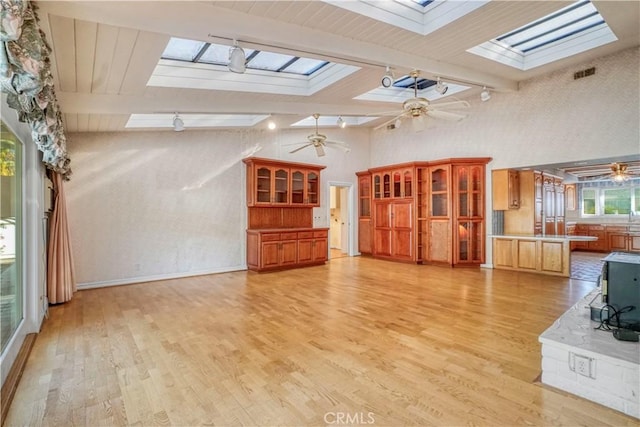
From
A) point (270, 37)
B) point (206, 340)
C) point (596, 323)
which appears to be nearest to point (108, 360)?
point (206, 340)

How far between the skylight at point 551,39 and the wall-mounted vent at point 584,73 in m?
0.79

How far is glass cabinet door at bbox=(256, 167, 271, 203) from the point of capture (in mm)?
6741

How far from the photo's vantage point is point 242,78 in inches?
166

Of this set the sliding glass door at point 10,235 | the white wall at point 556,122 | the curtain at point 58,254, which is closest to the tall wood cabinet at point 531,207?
the white wall at point 556,122

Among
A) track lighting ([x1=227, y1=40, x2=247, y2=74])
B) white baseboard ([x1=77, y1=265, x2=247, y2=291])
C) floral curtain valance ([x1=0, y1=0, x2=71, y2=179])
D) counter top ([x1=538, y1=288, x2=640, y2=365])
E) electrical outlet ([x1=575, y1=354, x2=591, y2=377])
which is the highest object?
track lighting ([x1=227, y1=40, x2=247, y2=74])

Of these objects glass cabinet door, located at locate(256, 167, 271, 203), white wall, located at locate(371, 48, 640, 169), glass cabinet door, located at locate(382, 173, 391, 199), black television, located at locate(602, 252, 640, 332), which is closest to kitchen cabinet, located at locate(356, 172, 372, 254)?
glass cabinet door, located at locate(382, 173, 391, 199)

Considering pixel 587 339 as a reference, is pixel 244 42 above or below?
above

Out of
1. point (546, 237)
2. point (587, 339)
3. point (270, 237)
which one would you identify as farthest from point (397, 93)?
point (587, 339)

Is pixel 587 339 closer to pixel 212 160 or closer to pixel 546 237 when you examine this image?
pixel 546 237

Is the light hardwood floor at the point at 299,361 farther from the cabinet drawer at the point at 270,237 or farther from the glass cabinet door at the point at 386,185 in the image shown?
the glass cabinet door at the point at 386,185

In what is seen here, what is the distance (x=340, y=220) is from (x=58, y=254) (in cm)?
674

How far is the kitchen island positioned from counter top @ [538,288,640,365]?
3.72 m

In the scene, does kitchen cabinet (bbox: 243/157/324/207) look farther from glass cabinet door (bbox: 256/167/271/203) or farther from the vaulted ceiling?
the vaulted ceiling

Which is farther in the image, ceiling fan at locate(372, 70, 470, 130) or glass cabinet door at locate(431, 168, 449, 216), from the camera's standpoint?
glass cabinet door at locate(431, 168, 449, 216)
